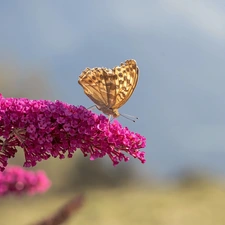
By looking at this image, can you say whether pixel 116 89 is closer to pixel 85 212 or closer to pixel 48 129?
pixel 48 129

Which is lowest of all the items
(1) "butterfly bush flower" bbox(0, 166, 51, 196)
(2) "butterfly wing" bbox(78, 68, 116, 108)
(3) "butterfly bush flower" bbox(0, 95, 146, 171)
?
(3) "butterfly bush flower" bbox(0, 95, 146, 171)

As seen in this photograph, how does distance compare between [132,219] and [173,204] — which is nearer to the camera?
[132,219]

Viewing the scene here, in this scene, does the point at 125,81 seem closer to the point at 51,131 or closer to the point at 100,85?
the point at 100,85

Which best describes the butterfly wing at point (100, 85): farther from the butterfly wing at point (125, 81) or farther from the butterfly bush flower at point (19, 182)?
the butterfly bush flower at point (19, 182)

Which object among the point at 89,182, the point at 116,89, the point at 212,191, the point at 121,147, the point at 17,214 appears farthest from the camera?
the point at 89,182

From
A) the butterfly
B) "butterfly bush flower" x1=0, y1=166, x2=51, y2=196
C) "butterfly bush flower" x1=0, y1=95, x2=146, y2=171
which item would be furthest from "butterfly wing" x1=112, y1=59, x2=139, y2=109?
"butterfly bush flower" x1=0, y1=166, x2=51, y2=196

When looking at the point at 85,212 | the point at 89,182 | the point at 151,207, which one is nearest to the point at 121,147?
the point at 85,212

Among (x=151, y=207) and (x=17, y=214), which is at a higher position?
(x=151, y=207)

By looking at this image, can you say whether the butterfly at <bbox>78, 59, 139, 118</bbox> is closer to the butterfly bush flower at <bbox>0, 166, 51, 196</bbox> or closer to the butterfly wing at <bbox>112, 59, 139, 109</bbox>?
the butterfly wing at <bbox>112, 59, 139, 109</bbox>
